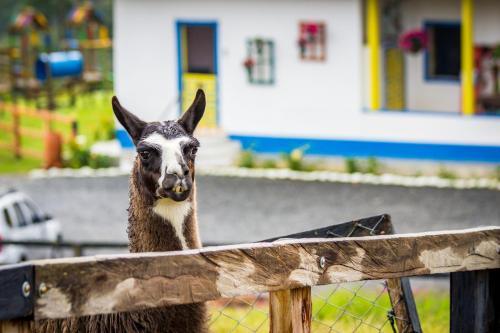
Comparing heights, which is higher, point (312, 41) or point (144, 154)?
point (312, 41)

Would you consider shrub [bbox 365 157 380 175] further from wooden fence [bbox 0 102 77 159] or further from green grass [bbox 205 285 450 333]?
green grass [bbox 205 285 450 333]

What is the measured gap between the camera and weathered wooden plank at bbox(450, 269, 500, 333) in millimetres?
4848

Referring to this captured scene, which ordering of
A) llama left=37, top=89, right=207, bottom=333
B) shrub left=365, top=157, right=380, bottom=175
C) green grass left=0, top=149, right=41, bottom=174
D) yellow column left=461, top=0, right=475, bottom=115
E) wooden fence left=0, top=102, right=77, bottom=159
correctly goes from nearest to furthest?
1. llama left=37, top=89, right=207, bottom=333
2. yellow column left=461, top=0, right=475, bottom=115
3. shrub left=365, top=157, right=380, bottom=175
4. green grass left=0, top=149, right=41, bottom=174
5. wooden fence left=0, top=102, right=77, bottom=159

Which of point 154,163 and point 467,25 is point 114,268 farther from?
point 467,25

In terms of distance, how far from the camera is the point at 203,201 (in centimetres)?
2234

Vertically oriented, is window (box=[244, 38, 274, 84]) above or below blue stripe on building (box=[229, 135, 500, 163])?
above

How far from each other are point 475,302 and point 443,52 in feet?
71.0

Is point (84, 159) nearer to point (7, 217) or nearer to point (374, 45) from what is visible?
point (374, 45)

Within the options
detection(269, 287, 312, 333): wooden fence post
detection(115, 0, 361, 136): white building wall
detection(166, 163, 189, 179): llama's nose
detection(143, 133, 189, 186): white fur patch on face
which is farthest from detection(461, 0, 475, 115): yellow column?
detection(269, 287, 312, 333): wooden fence post

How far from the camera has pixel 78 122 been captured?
35844 millimetres

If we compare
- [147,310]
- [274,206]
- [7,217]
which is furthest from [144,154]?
[274,206]

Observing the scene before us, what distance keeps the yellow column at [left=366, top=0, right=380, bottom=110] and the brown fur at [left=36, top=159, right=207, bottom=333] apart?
59.8 feet

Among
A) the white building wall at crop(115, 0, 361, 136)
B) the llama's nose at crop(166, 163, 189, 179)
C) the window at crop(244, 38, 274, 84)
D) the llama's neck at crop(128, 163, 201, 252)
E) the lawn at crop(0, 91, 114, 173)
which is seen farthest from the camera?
the lawn at crop(0, 91, 114, 173)

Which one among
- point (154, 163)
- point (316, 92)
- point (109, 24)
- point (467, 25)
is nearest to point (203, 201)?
point (316, 92)
